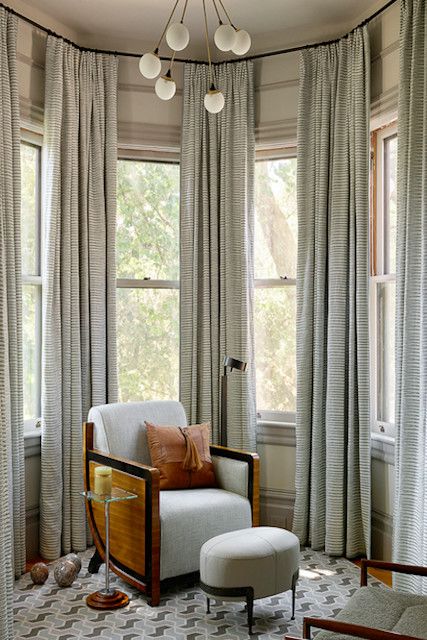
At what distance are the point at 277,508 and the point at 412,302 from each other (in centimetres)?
177

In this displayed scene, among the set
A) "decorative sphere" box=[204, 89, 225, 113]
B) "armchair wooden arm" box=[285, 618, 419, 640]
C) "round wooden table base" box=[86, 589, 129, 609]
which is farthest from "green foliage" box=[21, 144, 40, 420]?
"armchair wooden arm" box=[285, 618, 419, 640]

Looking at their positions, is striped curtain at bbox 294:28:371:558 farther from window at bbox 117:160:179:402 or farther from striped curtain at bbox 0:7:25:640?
striped curtain at bbox 0:7:25:640

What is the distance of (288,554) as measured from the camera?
2.93 meters

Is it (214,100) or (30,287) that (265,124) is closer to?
(214,100)

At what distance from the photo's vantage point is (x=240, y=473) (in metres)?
3.53

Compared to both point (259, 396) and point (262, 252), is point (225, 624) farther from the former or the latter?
point (262, 252)

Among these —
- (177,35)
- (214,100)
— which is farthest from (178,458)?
(177,35)

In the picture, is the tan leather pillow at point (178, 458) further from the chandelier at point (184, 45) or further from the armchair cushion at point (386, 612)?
the chandelier at point (184, 45)

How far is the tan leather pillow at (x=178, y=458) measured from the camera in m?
3.50

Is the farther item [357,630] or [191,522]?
[191,522]

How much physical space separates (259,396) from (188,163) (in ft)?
5.11

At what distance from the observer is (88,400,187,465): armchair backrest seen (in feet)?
11.6

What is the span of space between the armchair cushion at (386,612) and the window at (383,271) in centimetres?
159

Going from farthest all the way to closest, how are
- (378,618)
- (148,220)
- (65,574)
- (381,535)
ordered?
1. (148,220)
2. (381,535)
3. (65,574)
4. (378,618)
